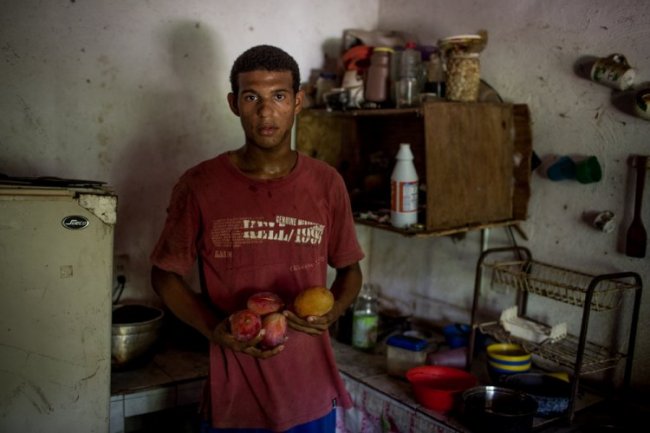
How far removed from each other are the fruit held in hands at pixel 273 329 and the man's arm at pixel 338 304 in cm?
3

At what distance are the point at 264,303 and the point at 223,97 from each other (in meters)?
1.37

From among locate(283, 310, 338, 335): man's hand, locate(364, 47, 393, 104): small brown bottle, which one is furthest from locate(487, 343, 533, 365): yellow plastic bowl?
locate(364, 47, 393, 104): small brown bottle

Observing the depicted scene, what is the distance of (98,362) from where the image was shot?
179 cm

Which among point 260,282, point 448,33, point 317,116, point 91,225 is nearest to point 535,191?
point 448,33

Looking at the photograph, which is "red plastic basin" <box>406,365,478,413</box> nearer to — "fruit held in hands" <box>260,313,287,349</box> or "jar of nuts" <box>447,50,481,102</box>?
"fruit held in hands" <box>260,313,287,349</box>

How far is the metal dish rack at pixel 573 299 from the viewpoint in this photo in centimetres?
188

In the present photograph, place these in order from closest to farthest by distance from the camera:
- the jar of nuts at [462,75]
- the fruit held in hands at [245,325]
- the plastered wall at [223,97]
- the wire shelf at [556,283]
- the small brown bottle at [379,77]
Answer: the fruit held in hands at [245,325] → the wire shelf at [556,283] → the plastered wall at [223,97] → the jar of nuts at [462,75] → the small brown bottle at [379,77]

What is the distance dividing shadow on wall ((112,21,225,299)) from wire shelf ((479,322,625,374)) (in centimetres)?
136

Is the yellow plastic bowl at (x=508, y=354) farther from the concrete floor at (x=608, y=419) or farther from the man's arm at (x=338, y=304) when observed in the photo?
the man's arm at (x=338, y=304)

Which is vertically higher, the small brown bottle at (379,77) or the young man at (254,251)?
the small brown bottle at (379,77)

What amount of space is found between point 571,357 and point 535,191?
2.06 feet

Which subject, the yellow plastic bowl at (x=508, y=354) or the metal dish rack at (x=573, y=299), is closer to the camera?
the metal dish rack at (x=573, y=299)

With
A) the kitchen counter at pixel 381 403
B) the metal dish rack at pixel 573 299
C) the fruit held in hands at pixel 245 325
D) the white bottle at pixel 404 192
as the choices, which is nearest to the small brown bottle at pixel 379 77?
the white bottle at pixel 404 192

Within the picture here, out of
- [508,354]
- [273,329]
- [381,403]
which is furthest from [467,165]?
[273,329]
